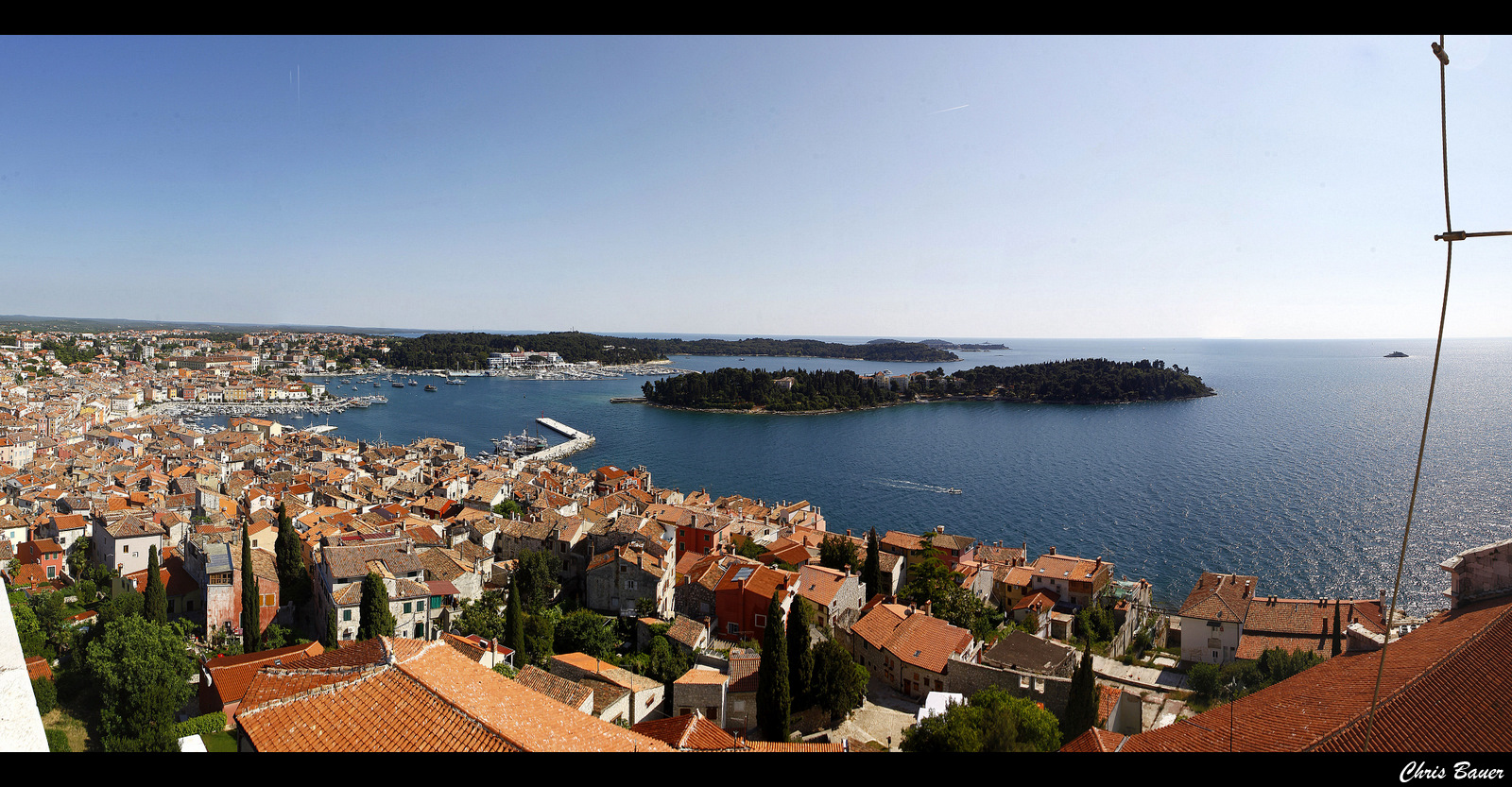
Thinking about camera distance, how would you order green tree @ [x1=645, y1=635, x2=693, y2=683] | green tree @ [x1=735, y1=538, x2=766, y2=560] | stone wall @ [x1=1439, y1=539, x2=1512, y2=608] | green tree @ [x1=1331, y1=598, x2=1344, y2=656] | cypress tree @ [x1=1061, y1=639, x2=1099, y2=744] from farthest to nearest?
green tree @ [x1=735, y1=538, x2=766, y2=560] → green tree @ [x1=645, y1=635, x2=693, y2=683] → green tree @ [x1=1331, y1=598, x2=1344, y2=656] → cypress tree @ [x1=1061, y1=639, x2=1099, y2=744] → stone wall @ [x1=1439, y1=539, x2=1512, y2=608]

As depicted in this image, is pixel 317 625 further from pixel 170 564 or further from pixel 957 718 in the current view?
pixel 957 718

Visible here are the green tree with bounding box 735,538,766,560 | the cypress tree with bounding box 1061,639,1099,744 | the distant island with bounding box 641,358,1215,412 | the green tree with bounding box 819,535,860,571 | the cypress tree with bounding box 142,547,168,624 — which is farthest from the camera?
the distant island with bounding box 641,358,1215,412

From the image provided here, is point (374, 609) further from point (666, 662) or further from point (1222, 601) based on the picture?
point (1222, 601)

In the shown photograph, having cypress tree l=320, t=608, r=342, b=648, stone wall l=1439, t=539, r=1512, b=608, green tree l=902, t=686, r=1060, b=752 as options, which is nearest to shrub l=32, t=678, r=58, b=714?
cypress tree l=320, t=608, r=342, b=648

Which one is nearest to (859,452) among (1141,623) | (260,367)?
(1141,623)

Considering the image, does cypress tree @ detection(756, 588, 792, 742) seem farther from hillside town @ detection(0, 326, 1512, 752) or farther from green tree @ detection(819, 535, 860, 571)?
green tree @ detection(819, 535, 860, 571)
